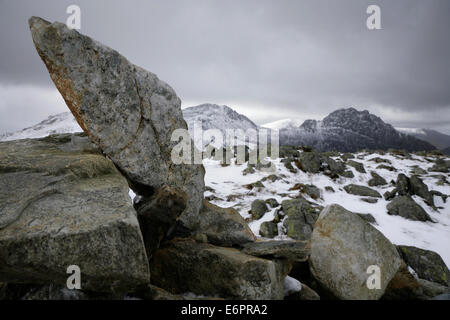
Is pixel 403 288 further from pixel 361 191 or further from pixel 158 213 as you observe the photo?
pixel 361 191

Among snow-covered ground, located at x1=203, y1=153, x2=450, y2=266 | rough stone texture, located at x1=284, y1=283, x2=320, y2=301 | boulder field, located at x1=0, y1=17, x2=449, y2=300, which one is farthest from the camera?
snow-covered ground, located at x1=203, y1=153, x2=450, y2=266

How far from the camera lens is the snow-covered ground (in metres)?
16.4

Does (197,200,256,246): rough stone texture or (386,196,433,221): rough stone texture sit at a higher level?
(197,200,256,246): rough stone texture

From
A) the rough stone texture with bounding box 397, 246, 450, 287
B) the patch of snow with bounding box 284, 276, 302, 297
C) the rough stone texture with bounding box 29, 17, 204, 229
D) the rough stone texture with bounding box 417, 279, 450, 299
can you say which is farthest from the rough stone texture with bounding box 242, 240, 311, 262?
the rough stone texture with bounding box 397, 246, 450, 287

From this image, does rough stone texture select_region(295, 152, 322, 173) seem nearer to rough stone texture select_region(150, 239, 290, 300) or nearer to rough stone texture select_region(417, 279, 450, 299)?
rough stone texture select_region(417, 279, 450, 299)

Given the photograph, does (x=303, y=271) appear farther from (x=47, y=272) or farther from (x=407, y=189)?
(x=407, y=189)

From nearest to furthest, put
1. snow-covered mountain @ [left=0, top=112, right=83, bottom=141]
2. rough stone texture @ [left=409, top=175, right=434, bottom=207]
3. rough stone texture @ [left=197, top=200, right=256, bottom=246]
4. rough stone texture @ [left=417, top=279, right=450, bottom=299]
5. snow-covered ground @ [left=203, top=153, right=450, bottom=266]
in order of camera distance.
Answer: rough stone texture @ [left=417, top=279, right=450, bottom=299] < rough stone texture @ [left=197, top=200, right=256, bottom=246] < snow-covered ground @ [left=203, top=153, right=450, bottom=266] < rough stone texture @ [left=409, top=175, right=434, bottom=207] < snow-covered mountain @ [left=0, top=112, right=83, bottom=141]

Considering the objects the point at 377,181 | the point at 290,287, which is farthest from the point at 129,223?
the point at 377,181

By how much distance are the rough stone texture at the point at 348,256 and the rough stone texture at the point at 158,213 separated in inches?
176

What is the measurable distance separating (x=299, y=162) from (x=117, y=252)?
96.3 ft

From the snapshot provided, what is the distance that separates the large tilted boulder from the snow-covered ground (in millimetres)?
13666

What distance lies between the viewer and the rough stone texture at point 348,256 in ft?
21.7

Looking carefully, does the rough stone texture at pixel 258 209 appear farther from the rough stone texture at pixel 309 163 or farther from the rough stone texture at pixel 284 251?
the rough stone texture at pixel 309 163
